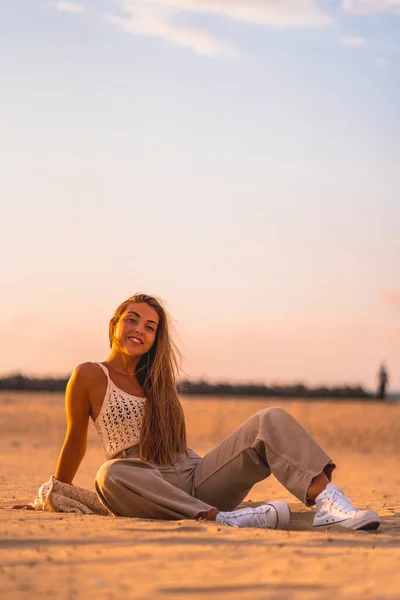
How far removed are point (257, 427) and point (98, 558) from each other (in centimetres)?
168

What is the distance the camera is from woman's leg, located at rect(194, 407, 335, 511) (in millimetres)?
5340

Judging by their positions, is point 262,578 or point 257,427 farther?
point 257,427

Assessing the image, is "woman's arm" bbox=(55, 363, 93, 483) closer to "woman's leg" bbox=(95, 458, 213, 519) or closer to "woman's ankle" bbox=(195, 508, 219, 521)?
"woman's leg" bbox=(95, 458, 213, 519)

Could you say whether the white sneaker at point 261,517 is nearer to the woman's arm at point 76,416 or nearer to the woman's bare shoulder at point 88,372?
the woman's arm at point 76,416

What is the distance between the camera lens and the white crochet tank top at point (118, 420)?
18.6 feet

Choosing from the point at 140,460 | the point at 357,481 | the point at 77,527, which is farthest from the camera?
the point at 357,481

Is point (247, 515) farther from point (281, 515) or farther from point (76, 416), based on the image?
point (76, 416)

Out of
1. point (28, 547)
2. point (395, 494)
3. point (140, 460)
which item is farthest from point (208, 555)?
point (395, 494)

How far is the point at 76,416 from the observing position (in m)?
5.65

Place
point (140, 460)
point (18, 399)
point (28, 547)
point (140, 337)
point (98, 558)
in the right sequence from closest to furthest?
point (98, 558)
point (28, 547)
point (140, 460)
point (140, 337)
point (18, 399)

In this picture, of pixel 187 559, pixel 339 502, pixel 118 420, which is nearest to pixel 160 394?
pixel 118 420

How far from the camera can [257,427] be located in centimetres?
553

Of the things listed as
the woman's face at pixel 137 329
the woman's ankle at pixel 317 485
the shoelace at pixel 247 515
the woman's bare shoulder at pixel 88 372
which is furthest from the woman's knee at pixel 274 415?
the woman's bare shoulder at pixel 88 372

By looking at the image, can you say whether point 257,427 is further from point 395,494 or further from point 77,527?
point 395,494
